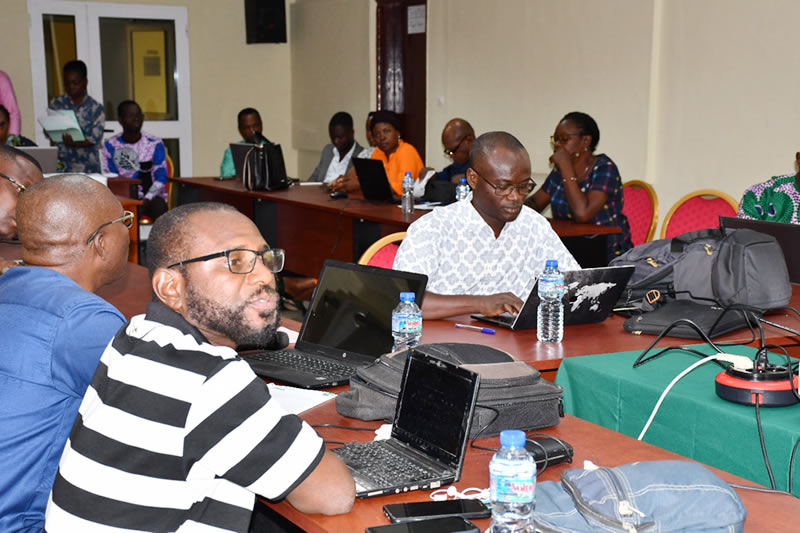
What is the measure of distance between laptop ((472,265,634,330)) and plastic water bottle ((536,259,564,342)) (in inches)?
0.9

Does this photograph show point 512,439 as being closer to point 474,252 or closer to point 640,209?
point 474,252

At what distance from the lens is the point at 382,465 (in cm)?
171

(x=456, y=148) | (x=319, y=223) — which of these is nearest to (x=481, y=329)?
(x=319, y=223)

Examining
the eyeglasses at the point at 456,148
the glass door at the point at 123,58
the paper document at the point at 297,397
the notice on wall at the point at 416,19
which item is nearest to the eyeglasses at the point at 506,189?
the paper document at the point at 297,397

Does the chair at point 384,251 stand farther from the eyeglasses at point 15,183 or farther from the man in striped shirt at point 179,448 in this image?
the man in striped shirt at point 179,448

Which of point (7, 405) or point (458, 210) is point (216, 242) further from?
point (458, 210)

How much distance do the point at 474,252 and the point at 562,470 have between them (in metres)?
1.58

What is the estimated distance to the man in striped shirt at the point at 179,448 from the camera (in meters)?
1.38

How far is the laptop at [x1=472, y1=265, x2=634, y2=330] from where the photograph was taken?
2.73 meters

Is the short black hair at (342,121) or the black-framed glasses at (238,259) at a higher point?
the short black hair at (342,121)

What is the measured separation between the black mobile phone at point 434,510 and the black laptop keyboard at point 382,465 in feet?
0.29

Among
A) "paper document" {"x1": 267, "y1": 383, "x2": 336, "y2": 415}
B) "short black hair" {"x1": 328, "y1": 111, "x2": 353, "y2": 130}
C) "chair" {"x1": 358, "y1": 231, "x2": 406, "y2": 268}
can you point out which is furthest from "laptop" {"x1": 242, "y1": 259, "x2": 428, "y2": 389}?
"short black hair" {"x1": 328, "y1": 111, "x2": 353, "y2": 130}

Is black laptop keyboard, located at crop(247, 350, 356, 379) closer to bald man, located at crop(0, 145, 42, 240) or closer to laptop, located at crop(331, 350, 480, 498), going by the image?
laptop, located at crop(331, 350, 480, 498)

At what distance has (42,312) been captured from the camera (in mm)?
1782
